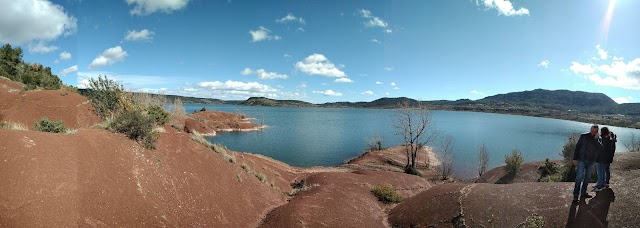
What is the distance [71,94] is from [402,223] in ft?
88.5

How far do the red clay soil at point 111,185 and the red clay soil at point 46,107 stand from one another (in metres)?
13.0

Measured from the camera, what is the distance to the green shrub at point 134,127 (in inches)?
538

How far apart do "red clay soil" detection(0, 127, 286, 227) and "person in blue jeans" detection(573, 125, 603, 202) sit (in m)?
12.5

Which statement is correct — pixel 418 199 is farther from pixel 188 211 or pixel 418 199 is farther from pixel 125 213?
pixel 125 213

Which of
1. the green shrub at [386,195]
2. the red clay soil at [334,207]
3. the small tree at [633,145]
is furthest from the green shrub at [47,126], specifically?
the small tree at [633,145]

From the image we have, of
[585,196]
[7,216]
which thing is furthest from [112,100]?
[585,196]

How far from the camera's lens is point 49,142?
1038 centimetres

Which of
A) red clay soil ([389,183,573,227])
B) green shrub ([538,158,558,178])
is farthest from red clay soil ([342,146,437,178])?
red clay soil ([389,183,573,227])

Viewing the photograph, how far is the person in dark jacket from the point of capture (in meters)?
11.2

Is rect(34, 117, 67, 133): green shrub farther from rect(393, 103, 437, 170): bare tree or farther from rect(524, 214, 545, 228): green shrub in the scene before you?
rect(393, 103, 437, 170): bare tree

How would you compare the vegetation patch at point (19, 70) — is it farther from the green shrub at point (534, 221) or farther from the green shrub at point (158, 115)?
the green shrub at point (534, 221)

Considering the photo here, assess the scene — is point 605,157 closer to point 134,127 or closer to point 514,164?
point 134,127

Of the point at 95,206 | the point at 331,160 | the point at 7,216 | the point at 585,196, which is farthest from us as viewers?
the point at 331,160

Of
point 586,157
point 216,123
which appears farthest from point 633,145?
point 216,123
